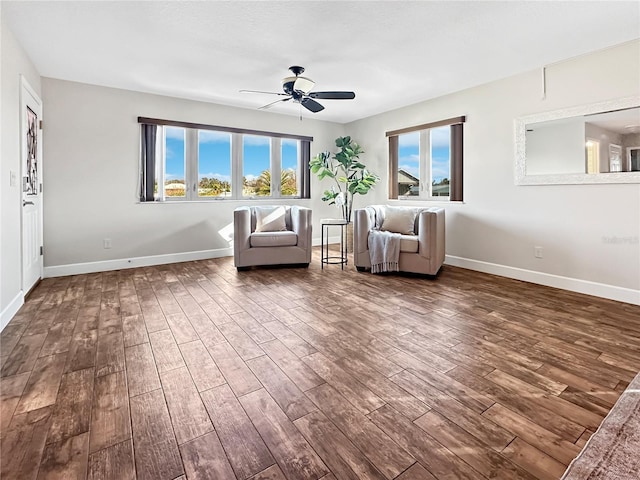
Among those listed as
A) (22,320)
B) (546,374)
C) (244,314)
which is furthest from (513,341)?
(22,320)

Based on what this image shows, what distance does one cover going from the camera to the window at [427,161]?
4.90 m

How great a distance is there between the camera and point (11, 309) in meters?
2.86

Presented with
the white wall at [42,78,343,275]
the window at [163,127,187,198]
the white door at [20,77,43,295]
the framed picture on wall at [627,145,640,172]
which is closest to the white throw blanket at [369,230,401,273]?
the framed picture on wall at [627,145,640,172]

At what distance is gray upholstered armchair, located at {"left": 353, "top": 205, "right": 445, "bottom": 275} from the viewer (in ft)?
13.6

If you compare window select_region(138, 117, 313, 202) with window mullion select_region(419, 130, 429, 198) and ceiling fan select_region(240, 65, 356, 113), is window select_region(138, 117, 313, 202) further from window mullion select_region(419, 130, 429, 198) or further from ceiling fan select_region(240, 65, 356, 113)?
window mullion select_region(419, 130, 429, 198)

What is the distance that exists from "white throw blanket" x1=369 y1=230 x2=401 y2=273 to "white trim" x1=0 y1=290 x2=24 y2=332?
3644mm

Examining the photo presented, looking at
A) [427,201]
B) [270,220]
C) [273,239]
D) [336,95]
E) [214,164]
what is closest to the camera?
[336,95]

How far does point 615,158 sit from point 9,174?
553 centimetres

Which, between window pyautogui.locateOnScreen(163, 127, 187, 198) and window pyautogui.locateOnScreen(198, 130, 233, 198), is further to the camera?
window pyautogui.locateOnScreen(198, 130, 233, 198)

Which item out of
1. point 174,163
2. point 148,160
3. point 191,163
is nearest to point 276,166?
point 191,163

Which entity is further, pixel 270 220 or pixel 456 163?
pixel 270 220

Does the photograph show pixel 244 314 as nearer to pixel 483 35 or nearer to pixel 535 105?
pixel 483 35

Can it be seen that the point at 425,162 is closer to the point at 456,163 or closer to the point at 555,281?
the point at 456,163

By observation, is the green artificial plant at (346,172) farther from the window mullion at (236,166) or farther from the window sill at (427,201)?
the window mullion at (236,166)
